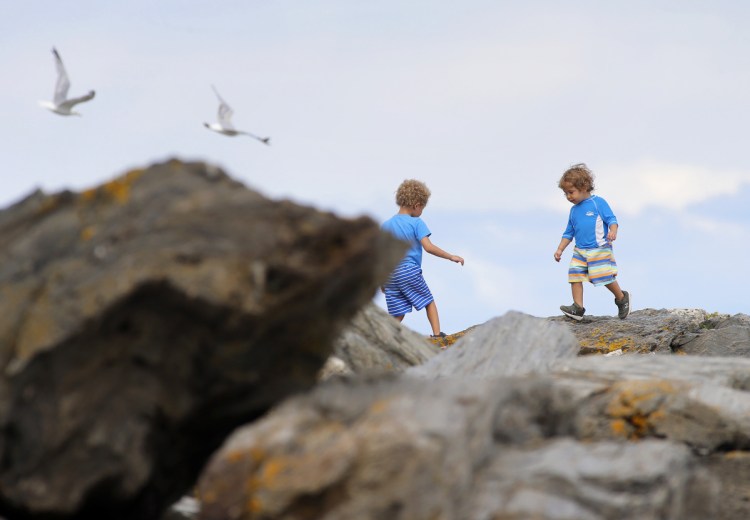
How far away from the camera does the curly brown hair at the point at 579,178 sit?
877 inches

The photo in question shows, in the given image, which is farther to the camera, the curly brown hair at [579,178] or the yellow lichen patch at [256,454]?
the curly brown hair at [579,178]

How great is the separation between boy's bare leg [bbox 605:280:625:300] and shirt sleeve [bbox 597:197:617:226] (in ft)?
4.80

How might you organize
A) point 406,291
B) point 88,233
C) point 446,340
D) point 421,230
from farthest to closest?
1. point 421,230
2. point 406,291
3. point 446,340
4. point 88,233

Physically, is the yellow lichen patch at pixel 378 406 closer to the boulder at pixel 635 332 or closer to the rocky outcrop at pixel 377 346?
the rocky outcrop at pixel 377 346

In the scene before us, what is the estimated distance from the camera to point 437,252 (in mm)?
21094

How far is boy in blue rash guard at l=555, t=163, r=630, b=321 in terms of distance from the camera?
22.0m

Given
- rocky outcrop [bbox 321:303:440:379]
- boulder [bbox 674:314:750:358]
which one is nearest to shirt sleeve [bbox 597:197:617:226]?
boulder [bbox 674:314:750:358]

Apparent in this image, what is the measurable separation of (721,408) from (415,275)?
40.8ft

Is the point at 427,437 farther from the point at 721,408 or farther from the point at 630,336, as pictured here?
the point at 630,336

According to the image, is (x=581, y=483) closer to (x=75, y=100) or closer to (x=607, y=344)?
(x=75, y=100)

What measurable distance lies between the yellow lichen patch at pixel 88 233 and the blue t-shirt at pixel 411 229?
1449cm

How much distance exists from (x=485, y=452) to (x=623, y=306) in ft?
53.8

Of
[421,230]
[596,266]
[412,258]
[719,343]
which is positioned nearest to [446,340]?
[412,258]

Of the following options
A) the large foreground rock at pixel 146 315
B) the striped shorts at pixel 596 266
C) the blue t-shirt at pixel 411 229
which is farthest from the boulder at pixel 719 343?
the large foreground rock at pixel 146 315
